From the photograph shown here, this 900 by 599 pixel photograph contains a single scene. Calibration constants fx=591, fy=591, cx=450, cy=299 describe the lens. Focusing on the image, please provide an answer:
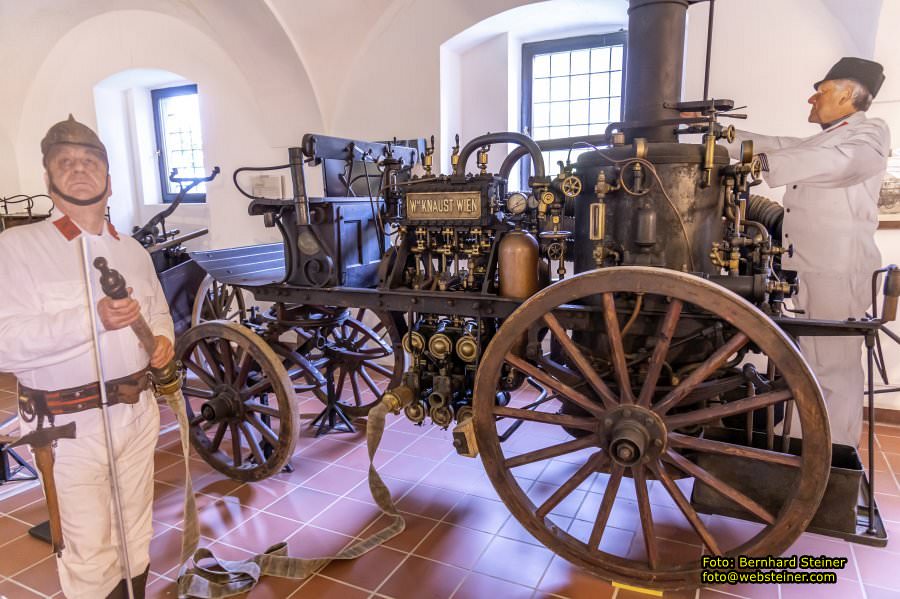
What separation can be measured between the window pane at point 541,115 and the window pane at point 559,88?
0.35ft

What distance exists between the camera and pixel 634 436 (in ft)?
7.06

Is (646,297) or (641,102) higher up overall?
(641,102)

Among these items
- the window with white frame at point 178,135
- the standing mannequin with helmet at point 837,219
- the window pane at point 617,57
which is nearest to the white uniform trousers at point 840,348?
the standing mannequin with helmet at point 837,219

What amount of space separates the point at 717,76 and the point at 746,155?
226 cm

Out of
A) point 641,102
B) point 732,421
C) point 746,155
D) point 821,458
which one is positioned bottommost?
point 732,421

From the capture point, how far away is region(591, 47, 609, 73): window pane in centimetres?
532

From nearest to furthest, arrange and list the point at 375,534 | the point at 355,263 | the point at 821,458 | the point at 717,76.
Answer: the point at 821,458 → the point at 375,534 → the point at 355,263 → the point at 717,76

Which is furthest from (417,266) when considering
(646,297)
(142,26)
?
(142,26)

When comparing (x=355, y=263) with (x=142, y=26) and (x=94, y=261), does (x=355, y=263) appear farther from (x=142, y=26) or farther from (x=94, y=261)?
(x=142, y=26)

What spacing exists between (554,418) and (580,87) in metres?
3.99

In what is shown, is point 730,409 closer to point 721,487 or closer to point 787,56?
point 721,487

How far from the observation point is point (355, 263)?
3.29m

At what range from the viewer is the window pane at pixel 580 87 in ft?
17.7

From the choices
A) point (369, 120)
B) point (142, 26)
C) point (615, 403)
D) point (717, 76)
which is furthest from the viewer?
point (142, 26)
